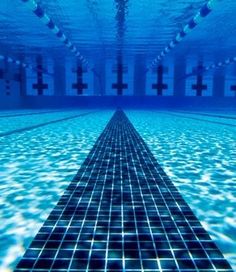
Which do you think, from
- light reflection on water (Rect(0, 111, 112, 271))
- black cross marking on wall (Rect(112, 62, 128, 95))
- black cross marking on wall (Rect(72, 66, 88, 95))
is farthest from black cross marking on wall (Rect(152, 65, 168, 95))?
light reflection on water (Rect(0, 111, 112, 271))

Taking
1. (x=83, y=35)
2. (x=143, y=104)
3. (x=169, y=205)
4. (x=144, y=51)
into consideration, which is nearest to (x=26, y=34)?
(x=83, y=35)

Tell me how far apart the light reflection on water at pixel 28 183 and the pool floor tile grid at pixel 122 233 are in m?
0.08

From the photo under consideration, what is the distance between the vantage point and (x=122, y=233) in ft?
5.27

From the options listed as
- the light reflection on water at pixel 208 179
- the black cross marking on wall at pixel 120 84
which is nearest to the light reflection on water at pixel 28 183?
the light reflection on water at pixel 208 179

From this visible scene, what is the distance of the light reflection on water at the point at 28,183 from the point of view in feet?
5.18

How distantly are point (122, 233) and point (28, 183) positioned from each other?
49.1 inches

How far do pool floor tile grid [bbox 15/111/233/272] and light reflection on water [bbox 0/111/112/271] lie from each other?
0.25 ft

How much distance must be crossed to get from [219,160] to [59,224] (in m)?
2.40

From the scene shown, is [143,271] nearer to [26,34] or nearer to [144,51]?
[26,34]

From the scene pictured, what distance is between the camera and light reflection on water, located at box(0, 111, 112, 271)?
5.18 ft

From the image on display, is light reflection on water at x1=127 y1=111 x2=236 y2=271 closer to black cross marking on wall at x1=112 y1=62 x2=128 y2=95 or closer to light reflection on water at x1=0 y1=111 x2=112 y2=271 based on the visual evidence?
light reflection on water at x1=0 y1=111 x2=112 y2=271

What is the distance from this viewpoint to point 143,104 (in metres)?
22.9

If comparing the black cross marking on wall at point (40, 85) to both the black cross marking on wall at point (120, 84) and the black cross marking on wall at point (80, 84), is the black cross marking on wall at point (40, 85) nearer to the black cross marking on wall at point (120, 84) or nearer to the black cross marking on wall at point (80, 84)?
the black cross marking on wall at point (80, 84)

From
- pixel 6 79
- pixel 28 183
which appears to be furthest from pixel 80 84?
pixel 28 183
